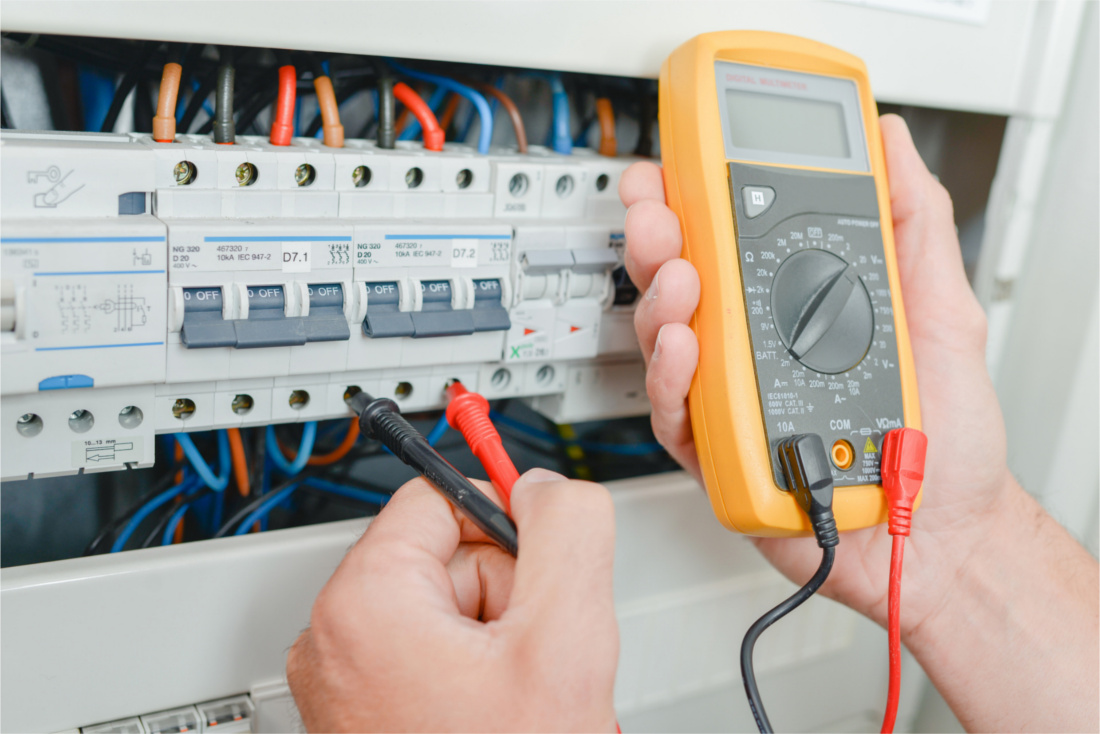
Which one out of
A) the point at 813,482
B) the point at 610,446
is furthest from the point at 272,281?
the point at 610,446

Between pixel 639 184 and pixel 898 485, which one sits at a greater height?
pixel 639 184

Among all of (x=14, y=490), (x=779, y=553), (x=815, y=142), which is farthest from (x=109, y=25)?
(x=779, y=553)

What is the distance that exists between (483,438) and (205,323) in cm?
17

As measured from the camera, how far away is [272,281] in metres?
0.47

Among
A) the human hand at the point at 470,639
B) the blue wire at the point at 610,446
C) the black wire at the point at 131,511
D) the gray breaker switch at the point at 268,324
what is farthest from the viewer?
the blue wire at the point at 610,446

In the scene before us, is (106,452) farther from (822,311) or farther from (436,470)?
(822,311)

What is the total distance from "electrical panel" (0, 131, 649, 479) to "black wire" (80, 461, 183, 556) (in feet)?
0.43

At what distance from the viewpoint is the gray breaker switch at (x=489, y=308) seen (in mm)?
533

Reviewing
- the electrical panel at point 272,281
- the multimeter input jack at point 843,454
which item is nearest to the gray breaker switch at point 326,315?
the electrical panel at point 272,281

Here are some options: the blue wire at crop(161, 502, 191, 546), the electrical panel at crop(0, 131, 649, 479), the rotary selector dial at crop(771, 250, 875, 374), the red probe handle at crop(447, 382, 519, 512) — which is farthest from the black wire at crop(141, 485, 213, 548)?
the rotary selector dial at crop(771, 250, 875, 374)

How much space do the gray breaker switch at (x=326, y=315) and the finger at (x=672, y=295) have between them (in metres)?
0.19

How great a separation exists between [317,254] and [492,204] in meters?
0.13

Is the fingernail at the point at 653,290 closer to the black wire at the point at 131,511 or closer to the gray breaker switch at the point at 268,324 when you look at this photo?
the gray breaker switch at the point at 268,324

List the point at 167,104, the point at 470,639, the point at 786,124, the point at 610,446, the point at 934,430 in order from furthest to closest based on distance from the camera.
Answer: the point at 610,446 → the point at 934,430 → the point at 786,124 → the point at 167,104 → the point at 470,639
